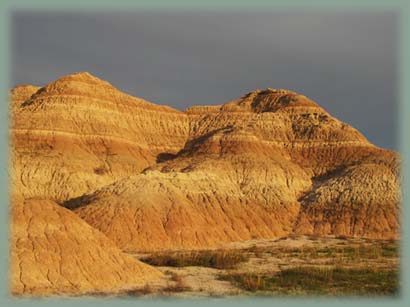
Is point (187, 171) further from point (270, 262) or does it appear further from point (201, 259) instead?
point (270, 262)

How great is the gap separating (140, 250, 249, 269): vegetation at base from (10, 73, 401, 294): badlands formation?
6.25 metres

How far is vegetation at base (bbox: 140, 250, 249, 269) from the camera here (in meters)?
41.3

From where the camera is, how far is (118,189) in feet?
211

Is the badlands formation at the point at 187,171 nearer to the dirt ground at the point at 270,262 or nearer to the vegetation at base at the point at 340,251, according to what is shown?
the dirt ground at the point at 270,262

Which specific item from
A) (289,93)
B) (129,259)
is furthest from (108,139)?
(129,259)

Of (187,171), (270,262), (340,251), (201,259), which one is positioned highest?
(187,171)

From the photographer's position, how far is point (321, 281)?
3444 cm

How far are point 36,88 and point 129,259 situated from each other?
77.5 m

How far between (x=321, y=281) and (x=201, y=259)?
41.1 ft

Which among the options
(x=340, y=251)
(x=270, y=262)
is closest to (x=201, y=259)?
(x=270, y=262)

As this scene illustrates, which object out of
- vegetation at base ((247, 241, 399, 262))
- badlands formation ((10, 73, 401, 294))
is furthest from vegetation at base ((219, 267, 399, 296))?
vegetation at base ((247, 241, 399, 262))

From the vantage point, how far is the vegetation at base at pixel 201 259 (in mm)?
41344

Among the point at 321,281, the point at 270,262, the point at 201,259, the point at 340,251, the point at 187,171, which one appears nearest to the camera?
the point at 321,281

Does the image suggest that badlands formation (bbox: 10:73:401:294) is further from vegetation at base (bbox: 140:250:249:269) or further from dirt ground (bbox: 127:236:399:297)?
vegetation at base (bbox: 140:250:249:269)
